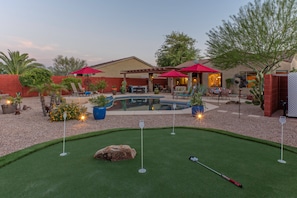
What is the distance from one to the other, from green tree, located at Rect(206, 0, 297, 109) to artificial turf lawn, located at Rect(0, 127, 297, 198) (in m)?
7.14

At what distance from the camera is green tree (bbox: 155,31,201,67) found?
107ft

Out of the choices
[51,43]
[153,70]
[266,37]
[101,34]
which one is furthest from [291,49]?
[51,43]

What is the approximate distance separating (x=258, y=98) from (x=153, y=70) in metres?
11.3

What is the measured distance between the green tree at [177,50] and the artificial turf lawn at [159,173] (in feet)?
98.2

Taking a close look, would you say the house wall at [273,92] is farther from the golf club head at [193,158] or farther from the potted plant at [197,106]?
the golf club head at [193,158]

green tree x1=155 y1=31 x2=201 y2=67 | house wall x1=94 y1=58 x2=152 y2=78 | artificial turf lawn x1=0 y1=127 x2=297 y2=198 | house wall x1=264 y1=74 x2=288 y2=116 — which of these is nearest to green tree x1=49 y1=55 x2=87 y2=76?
house wall x1=94 y1=58 x2=152 y2=78

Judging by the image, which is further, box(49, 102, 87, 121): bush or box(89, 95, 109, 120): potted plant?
box(89, 95, 109, 120): potted plant

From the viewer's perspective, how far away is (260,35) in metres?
10.9

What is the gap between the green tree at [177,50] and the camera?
3250 cm

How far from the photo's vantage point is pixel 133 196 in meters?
2.05

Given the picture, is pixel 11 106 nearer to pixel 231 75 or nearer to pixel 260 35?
pixel 260 35

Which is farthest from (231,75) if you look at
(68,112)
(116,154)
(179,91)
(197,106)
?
(116,154)

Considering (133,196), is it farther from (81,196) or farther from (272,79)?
(272,79)

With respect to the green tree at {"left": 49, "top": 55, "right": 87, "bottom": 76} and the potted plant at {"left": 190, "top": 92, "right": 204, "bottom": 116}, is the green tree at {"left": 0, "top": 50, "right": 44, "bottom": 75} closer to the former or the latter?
the green tree at {"left": 49, "top": 55, "right": 87, "bottom": 76}
